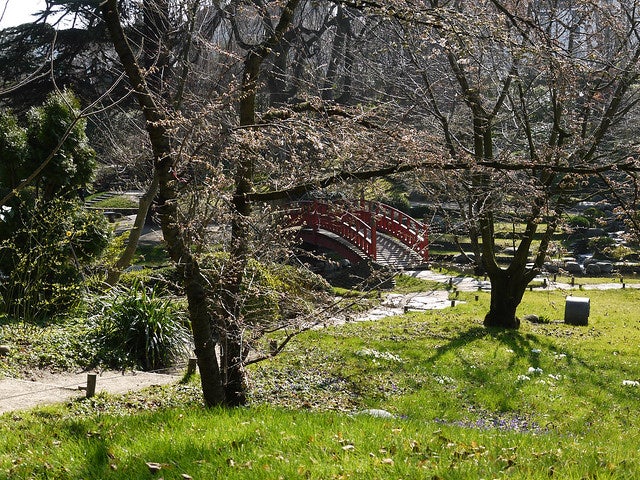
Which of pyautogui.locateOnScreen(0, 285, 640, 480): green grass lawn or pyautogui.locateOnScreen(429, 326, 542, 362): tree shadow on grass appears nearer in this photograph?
pyautogui.locateOnScreen(0, 285, 640, 480): green grass lawn

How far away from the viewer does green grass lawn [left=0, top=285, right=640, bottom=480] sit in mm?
4301

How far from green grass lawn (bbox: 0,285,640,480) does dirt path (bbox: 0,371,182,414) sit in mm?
348

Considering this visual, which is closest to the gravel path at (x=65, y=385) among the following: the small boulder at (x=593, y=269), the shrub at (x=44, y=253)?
the shrub at (x=44, y=253)

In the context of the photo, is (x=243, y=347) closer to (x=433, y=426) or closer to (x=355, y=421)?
(x=355, y=421)

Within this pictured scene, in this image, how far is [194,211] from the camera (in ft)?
20.5

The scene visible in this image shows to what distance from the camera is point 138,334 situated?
1052cm

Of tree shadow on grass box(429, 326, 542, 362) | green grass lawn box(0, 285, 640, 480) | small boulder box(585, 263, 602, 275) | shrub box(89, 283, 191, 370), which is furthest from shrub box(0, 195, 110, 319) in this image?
small boulder box(585, 263, 602, 275)

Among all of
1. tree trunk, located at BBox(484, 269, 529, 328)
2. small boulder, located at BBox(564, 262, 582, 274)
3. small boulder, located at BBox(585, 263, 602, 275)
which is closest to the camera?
tree trunk, located at BBox(484, 269, 529, 328)

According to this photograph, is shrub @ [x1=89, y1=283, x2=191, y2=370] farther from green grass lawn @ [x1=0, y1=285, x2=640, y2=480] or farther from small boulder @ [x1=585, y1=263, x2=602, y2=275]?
small boulder @ [x1=585, y1=263, x2=602, y2=275]

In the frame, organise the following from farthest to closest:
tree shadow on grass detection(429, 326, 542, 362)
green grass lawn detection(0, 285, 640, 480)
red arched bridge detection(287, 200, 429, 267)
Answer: red arched bridge detection(287, 200, 429, 267) → tree shadow on grass detection(429, 326, 542, 362) → green grass lawn detection(0, 285, 640, 480)

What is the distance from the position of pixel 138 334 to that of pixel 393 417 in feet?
17.3

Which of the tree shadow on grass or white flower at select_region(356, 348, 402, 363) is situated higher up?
white flower at select_region(356, 348, 402, 363)

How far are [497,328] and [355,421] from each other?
37.1 feet

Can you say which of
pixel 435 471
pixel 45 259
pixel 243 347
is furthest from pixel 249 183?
pixel 45 259
